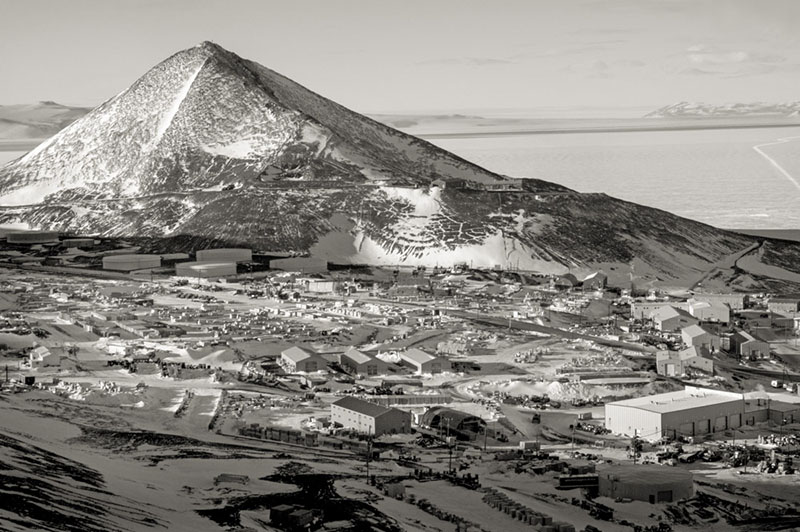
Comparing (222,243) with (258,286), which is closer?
(258,286)

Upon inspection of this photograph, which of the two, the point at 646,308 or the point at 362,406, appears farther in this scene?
the point at 646,308

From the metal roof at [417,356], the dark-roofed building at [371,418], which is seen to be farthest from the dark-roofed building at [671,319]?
the dark-roofed building at [371,418]

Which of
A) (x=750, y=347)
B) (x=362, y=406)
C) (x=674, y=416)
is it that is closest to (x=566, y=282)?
(x=750, y=347)

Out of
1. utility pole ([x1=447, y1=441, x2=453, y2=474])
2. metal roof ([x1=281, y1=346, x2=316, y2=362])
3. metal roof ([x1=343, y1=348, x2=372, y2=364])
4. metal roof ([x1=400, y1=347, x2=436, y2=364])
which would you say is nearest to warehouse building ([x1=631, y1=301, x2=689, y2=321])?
metal roof ([x1=400, y1=347, x2=436, y2=364])

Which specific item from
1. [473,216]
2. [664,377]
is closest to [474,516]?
[664,377]

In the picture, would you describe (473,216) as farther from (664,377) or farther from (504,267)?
(664,377)

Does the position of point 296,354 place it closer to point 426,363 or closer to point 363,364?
point 363,364
